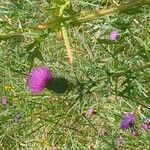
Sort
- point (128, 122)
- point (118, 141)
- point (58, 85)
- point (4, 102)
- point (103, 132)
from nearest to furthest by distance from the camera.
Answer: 1. point (128, 122)
2. point (58, 85)
3. point (118, 141)
4. point (103, 132)
5. point (4, 102)

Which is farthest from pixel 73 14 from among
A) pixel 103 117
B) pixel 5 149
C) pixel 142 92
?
pixel 5 149

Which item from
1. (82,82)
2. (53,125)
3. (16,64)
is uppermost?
(82,82)

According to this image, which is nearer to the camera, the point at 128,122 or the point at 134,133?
the point at 128,122

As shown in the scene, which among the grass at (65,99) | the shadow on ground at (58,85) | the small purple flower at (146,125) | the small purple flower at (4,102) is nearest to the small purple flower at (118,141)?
the grass at (65,99)

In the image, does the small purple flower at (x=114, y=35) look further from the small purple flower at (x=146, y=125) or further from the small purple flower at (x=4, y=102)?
the small purple flower at (x=4, y=102)

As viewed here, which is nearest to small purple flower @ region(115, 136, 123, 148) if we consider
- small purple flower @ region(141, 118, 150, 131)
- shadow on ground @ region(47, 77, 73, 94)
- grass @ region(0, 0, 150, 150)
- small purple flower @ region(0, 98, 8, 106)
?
grass @ region(0, 0, 150, 150)

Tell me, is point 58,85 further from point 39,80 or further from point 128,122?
point 128,122

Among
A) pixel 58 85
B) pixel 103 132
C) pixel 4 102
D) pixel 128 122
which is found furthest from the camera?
pixel 4 102

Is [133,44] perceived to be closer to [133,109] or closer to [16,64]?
[133,109]

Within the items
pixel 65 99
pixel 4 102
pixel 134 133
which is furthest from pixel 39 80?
pixel 4 102

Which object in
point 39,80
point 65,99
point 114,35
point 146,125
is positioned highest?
point 114,35

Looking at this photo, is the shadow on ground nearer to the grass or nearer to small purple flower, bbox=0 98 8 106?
the grass
